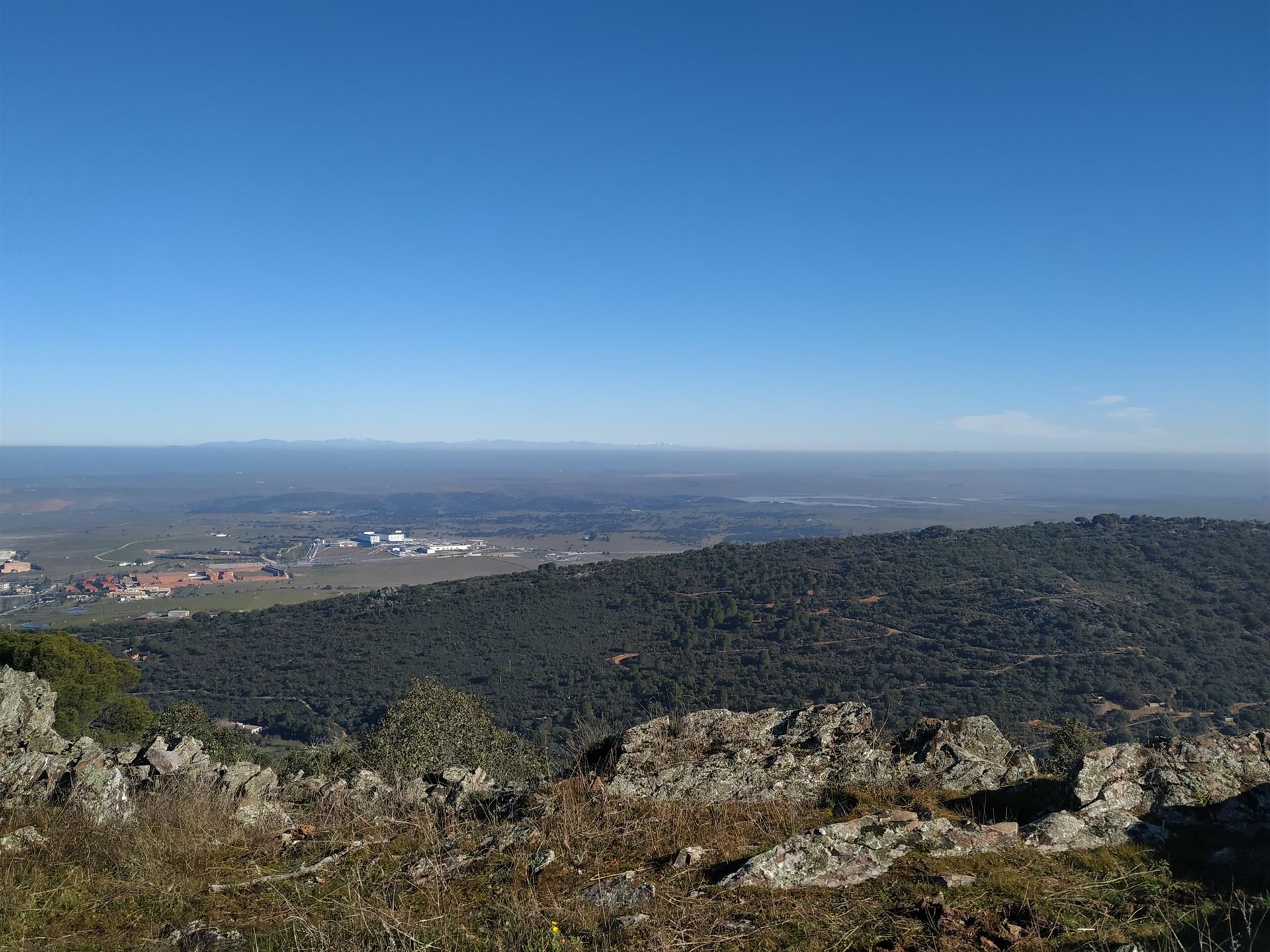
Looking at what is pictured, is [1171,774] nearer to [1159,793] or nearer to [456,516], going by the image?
[1159,793]

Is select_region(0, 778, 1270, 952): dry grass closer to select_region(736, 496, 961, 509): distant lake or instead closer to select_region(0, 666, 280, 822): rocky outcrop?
select_region(0, 666, 280, 822): rocky outcrop

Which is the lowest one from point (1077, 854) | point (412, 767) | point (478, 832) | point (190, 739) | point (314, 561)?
point (314, 561)

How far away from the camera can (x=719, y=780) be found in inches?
237

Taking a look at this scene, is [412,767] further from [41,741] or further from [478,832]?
[478,832]

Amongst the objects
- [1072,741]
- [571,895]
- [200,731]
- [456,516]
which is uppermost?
[571,895]

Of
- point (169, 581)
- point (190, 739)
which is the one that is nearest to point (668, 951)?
point (190, 739)

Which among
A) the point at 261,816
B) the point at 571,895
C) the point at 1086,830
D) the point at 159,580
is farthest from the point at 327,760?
the point at 159,580

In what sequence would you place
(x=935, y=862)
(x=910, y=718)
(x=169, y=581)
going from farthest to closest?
(x=169, y=581) → (x=910, y=718) → (x=935, y=862)

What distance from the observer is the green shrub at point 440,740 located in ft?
44.2

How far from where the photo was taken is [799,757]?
644cm

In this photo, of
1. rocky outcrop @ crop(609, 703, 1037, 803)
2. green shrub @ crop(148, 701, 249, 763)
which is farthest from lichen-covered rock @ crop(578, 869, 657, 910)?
green shrub @ crop(148, 701, 249, 763)

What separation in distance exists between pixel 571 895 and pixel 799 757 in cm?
312

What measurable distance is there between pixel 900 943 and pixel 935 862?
1076 mm

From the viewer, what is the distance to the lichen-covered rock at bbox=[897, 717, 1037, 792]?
19.6ft
